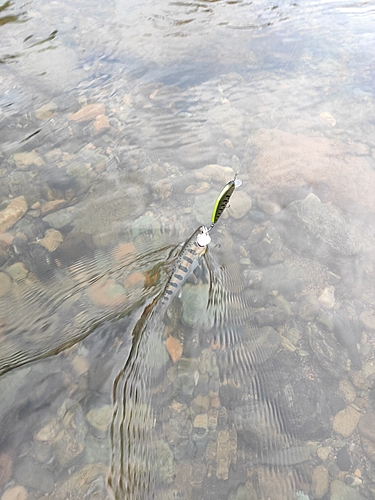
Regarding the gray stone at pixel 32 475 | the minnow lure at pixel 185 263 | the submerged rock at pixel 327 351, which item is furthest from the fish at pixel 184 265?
the gray stone at pixel 32 475

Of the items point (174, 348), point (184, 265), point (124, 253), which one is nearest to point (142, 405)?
point (174, 348)

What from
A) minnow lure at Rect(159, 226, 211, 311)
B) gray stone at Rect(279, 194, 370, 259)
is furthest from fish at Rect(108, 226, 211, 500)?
gray stone at Rect(279, 194, 370, 259)

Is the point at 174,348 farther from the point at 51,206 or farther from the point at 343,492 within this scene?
the point at 51,206

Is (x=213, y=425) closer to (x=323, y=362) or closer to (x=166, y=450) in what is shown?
(x=166, y=450)

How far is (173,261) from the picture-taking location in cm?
370

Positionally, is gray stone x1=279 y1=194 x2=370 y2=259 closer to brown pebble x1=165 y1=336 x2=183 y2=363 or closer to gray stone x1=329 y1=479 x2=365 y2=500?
brown pebble x1=165 y1=336 x2=183 y2=363

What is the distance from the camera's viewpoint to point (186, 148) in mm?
4820

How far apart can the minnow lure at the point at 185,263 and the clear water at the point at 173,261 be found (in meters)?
0.09

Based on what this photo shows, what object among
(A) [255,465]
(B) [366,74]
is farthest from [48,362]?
(B) [366,74]

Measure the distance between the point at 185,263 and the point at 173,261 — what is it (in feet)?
0.61

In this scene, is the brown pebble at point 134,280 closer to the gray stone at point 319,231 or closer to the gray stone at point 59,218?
the gray stone at point 59,218

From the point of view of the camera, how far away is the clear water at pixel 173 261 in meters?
2.87

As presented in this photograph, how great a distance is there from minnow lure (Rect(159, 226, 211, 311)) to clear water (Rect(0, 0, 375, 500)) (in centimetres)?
9

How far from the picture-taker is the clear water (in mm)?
2869
